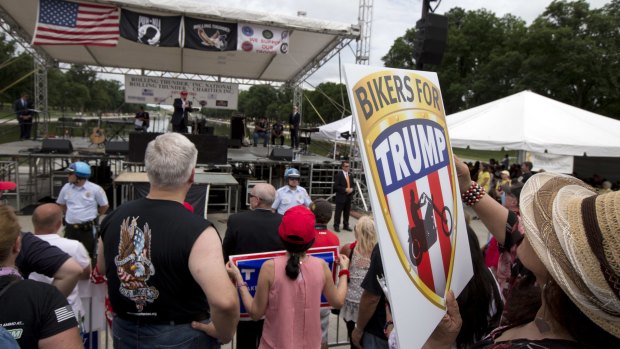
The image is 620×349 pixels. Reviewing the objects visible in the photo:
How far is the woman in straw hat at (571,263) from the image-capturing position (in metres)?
0.77

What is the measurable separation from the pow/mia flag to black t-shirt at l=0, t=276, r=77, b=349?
33.3 feet

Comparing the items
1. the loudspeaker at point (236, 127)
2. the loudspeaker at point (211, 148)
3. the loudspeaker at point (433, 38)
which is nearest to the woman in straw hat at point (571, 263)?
the loudspeaker at point (433, 38)

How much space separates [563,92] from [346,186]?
34.4 m

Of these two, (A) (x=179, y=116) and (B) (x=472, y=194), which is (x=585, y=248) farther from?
(A) (x=179, y=116)

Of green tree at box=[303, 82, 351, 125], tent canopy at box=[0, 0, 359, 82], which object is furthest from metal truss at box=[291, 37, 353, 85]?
green tree at box=[303, 82, 351, 125]

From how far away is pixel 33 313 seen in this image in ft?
4.88

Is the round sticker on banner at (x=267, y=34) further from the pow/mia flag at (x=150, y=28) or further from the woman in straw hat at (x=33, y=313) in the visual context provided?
the woman in straw hat at (x=33, y=313)

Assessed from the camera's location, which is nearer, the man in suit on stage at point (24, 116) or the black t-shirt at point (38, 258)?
the black t-shirt at point (38, 258)

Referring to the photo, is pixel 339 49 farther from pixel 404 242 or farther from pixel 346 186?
pixel 404 242

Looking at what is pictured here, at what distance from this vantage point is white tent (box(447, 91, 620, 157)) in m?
9.76

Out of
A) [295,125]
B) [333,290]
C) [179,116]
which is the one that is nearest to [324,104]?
[295,125]

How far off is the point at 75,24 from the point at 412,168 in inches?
442

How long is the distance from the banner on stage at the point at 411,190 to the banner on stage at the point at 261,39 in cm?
1043

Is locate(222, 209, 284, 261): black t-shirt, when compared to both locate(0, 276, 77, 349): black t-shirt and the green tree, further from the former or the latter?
the green tree
